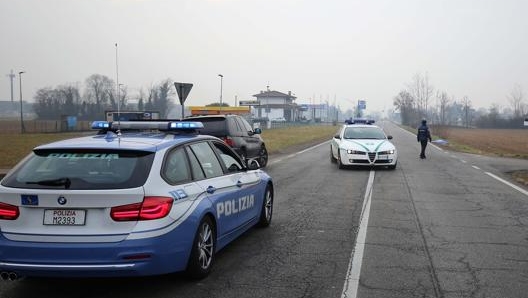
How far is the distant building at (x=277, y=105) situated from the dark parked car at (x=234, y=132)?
109010mm

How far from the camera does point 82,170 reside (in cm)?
A: 514

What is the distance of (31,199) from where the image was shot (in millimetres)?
4891

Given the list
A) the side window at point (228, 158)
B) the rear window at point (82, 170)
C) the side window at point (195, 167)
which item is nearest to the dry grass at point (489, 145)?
the side window at point (228, 158)

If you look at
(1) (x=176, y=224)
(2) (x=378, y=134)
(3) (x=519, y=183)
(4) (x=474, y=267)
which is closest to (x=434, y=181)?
(3) (x=519, y=183)

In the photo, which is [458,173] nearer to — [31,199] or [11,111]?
[31,199]

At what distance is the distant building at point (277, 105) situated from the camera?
13025 centimetres

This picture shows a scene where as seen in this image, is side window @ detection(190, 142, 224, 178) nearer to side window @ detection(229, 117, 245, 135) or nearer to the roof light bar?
the roof light bar

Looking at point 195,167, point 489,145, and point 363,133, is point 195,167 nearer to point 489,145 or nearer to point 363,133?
point 363,133

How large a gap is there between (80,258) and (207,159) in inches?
81.6

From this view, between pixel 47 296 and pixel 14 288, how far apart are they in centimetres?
51

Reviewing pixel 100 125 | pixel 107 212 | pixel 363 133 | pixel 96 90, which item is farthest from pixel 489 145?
pixel 96 90

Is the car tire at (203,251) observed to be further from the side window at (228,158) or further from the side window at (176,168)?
the side window at (228,158)

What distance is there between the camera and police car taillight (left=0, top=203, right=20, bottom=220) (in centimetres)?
491

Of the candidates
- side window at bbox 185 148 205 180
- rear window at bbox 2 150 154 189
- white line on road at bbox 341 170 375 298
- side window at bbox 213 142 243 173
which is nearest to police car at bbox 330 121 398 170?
white line on road at bbox 341 170 375 298
